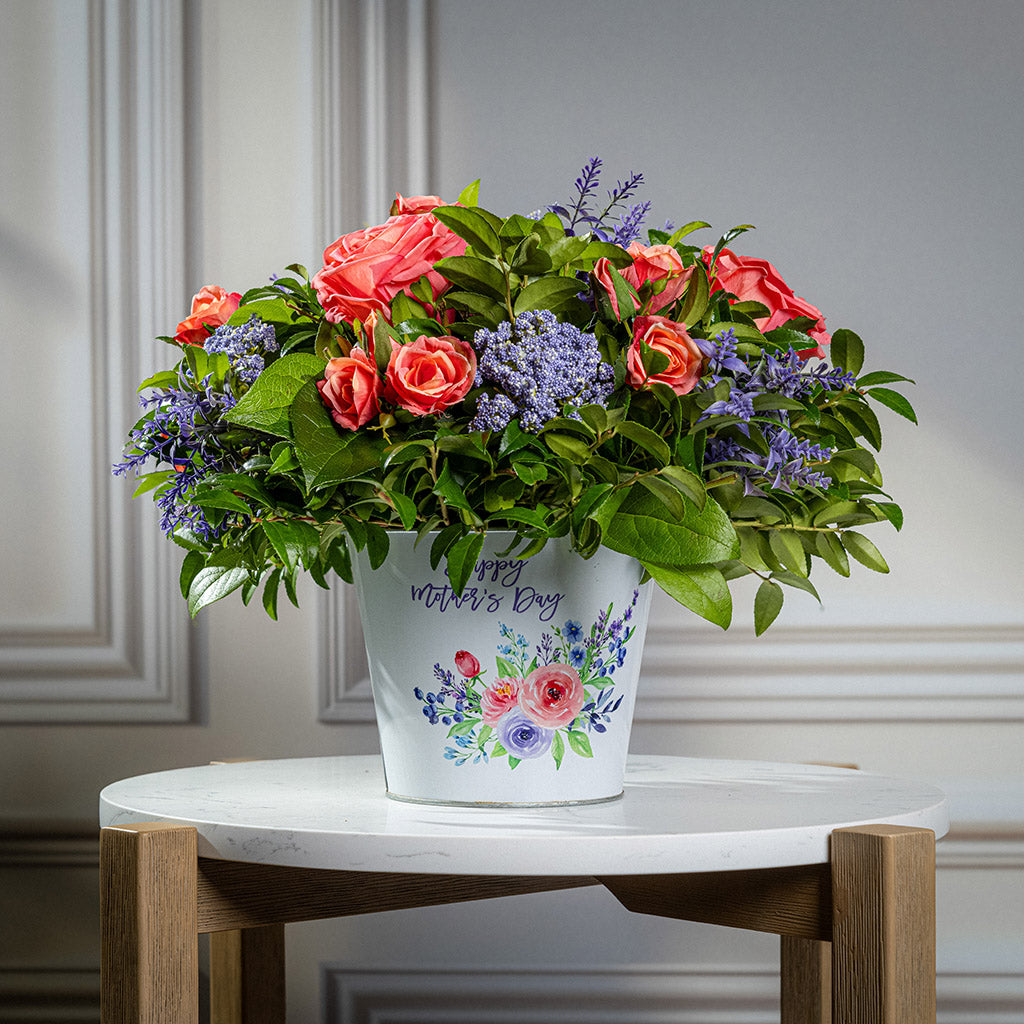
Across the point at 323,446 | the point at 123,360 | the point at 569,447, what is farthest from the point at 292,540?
the point at 123,360

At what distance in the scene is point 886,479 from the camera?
3.99ft

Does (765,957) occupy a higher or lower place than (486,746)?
lower

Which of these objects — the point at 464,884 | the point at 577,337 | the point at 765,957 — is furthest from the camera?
the point at 765,957

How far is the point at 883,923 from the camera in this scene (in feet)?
1.89

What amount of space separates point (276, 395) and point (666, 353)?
22cm

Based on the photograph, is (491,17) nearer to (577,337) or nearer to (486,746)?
(577,337)

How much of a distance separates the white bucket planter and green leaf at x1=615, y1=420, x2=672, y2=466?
0.09m

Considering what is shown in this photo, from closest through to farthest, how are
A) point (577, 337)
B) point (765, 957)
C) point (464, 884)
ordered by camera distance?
point (577, 337), point (464, 884), point (765, 957)

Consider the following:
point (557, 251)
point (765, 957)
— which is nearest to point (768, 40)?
point (557, 251)

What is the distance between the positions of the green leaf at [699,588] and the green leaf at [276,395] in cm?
21

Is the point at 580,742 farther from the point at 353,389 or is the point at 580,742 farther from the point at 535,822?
the point at 353,389

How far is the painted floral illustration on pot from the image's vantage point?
66 cm

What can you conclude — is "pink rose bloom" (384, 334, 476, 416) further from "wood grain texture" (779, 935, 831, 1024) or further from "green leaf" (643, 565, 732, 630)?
"wood grain texture" (779, 935, 831, 1024)

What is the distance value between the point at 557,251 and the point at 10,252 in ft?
2.84
